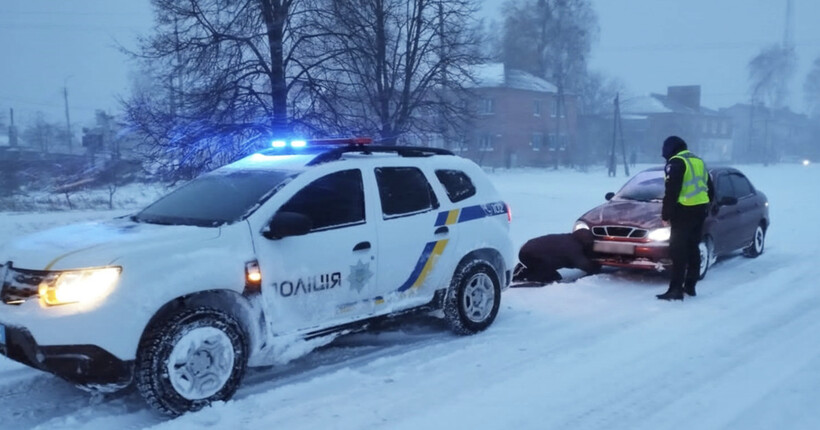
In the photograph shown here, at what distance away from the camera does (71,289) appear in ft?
13.6

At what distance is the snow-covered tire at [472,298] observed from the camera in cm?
634

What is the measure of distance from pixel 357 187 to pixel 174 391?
213cm

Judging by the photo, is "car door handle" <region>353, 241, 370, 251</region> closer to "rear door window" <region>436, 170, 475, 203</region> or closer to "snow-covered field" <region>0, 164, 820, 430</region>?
"snow-covered field" <region>0, 164, 820, 430</region>

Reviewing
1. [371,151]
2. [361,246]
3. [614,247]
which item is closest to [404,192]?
[371,151]

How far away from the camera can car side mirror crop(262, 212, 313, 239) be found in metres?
4.83

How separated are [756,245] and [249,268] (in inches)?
351

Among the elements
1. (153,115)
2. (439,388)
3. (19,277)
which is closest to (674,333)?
(439,388)

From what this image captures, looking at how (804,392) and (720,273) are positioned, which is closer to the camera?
(804,392)

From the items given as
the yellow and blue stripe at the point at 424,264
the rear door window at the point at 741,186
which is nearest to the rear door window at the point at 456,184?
the yellow and blue stripe at the point at 424,264

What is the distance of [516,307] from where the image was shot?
7.52m

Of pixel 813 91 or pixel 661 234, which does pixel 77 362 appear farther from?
pixel 813 91

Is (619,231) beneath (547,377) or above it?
above

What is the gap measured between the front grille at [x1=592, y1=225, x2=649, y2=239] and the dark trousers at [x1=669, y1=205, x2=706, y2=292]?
68 cm

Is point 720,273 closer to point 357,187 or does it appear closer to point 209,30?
point 357,187
